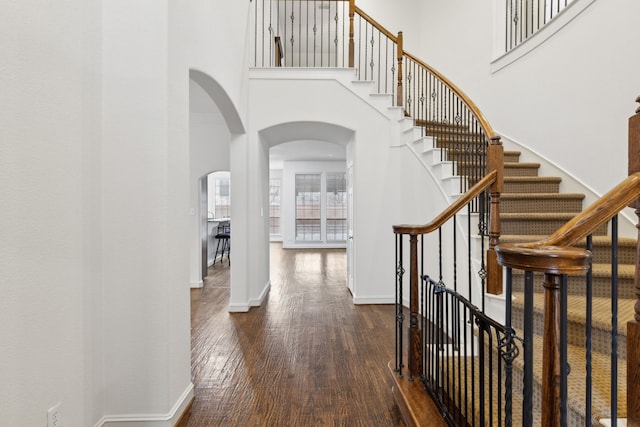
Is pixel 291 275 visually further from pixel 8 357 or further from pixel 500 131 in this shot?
pixel 8 357

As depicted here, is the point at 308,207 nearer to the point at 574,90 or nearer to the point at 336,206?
the point at 336,206

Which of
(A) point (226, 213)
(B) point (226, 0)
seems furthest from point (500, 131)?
(A) point (226, 213)

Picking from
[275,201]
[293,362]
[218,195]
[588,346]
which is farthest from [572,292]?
[218,195]

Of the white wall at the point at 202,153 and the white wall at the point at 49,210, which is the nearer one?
the white wall at the point at 49,210

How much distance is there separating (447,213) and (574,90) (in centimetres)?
234

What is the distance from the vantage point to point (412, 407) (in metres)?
1.90

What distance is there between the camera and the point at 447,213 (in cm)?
221

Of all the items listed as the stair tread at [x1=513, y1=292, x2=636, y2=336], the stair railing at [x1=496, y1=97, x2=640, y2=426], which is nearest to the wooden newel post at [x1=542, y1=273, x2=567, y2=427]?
the stair railing at [x1=496, y1=97, x2=640, y2=426]

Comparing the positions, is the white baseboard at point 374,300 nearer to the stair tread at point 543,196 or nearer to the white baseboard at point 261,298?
the white baseboard at point 261,298

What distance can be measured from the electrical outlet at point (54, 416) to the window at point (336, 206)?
9745 millimetres

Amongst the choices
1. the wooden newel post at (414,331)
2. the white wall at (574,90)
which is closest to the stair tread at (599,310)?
the wooden newel post at (414,331)

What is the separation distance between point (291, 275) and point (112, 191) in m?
4.95

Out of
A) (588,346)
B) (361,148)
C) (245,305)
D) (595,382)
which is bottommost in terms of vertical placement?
(245,305)

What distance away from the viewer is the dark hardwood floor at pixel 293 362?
2.14 m
